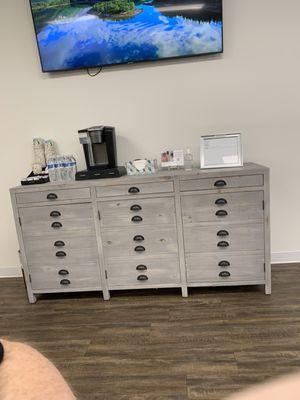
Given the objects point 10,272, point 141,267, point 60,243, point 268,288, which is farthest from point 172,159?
point 10,272

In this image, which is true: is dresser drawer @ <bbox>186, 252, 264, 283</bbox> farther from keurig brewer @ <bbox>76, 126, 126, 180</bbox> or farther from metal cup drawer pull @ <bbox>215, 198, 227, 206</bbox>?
keurig brewer @ <bbox>76, 126, 126, 180</bbox>

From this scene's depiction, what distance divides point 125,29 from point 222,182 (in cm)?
144

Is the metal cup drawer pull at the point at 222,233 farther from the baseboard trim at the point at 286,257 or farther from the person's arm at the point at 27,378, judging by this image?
the person's arm at the point at 27,378

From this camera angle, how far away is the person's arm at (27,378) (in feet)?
2.64

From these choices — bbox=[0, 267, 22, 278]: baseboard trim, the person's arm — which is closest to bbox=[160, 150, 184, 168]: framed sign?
bbox=[0, 267, 22, 278]: baseboard trim

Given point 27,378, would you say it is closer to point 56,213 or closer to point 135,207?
point 135,207

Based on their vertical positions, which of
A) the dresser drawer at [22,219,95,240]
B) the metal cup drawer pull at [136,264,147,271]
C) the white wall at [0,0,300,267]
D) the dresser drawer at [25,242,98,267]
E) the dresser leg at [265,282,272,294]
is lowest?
the dresser leg at [265,282,272,294]

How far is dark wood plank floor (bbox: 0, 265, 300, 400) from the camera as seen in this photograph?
5.90 feet

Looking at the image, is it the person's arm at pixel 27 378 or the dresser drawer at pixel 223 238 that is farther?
the dresser drawer at pixel 223 238

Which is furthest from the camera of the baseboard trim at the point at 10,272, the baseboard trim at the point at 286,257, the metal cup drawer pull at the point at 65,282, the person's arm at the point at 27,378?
the baseboard trim at the point at 10,272

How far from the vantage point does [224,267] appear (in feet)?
8.59

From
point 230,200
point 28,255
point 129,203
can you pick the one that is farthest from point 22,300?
point 230,200

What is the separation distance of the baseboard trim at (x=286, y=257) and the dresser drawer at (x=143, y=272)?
1024 millimetres

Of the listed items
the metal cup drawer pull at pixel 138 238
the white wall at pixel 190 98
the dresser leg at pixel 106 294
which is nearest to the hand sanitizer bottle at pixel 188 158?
the white wall at pixel 190 98
